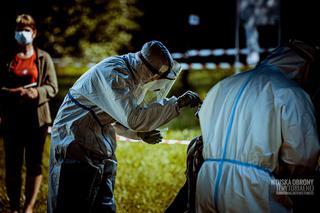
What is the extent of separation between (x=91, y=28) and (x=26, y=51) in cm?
913

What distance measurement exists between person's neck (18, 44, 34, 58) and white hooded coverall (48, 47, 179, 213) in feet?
6.42

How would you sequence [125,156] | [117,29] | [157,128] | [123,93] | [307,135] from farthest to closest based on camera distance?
[117,29] → [125,156] → [157,128] → [123,93] → [307,135]

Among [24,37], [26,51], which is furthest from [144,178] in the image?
[24,37]

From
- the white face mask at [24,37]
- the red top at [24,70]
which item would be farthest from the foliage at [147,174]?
the white face mask at [24,37]

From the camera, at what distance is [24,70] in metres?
6.48

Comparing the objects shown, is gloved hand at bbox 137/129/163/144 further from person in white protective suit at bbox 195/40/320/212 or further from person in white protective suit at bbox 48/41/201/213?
person in white protective suit at bbox 195/40/320/212

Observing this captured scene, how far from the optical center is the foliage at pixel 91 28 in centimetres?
1505

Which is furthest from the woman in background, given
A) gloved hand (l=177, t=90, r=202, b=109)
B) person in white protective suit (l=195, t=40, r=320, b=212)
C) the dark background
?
the dark background

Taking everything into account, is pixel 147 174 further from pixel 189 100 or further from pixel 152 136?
pixel 189 100

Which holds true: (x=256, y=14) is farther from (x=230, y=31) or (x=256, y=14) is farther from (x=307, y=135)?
(x=307, y=135)

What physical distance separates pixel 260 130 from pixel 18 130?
370cm

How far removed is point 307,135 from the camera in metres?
3.53

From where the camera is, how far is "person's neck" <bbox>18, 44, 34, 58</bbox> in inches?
257

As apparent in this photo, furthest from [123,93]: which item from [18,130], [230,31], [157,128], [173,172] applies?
[230,31]
